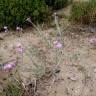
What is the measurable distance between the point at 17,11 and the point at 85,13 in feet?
3.72

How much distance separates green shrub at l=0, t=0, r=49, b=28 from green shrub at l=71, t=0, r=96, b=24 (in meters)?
0.55

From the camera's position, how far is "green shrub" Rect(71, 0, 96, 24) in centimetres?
589

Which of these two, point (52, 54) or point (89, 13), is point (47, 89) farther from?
point (89, 13)

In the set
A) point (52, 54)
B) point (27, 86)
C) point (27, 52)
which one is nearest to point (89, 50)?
point (52, 54)

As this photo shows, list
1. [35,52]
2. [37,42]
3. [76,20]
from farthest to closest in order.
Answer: [76,20]
[37,42]
[35,52]

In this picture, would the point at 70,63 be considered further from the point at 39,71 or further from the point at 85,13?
the point at 85,13

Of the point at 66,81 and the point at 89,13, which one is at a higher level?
the point at 89,13

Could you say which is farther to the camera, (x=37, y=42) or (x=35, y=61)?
(x=37, y=42)

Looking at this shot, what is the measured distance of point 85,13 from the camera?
235 inches

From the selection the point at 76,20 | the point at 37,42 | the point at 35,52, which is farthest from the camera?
the point at 76,20

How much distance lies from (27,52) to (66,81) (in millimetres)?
929

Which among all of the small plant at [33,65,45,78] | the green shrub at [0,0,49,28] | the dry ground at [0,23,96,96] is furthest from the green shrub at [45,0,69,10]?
the small plant at [33,65,45,78]

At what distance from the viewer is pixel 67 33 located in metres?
5.81

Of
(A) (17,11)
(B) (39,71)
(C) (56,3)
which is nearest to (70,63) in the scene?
(B) (39,71)
